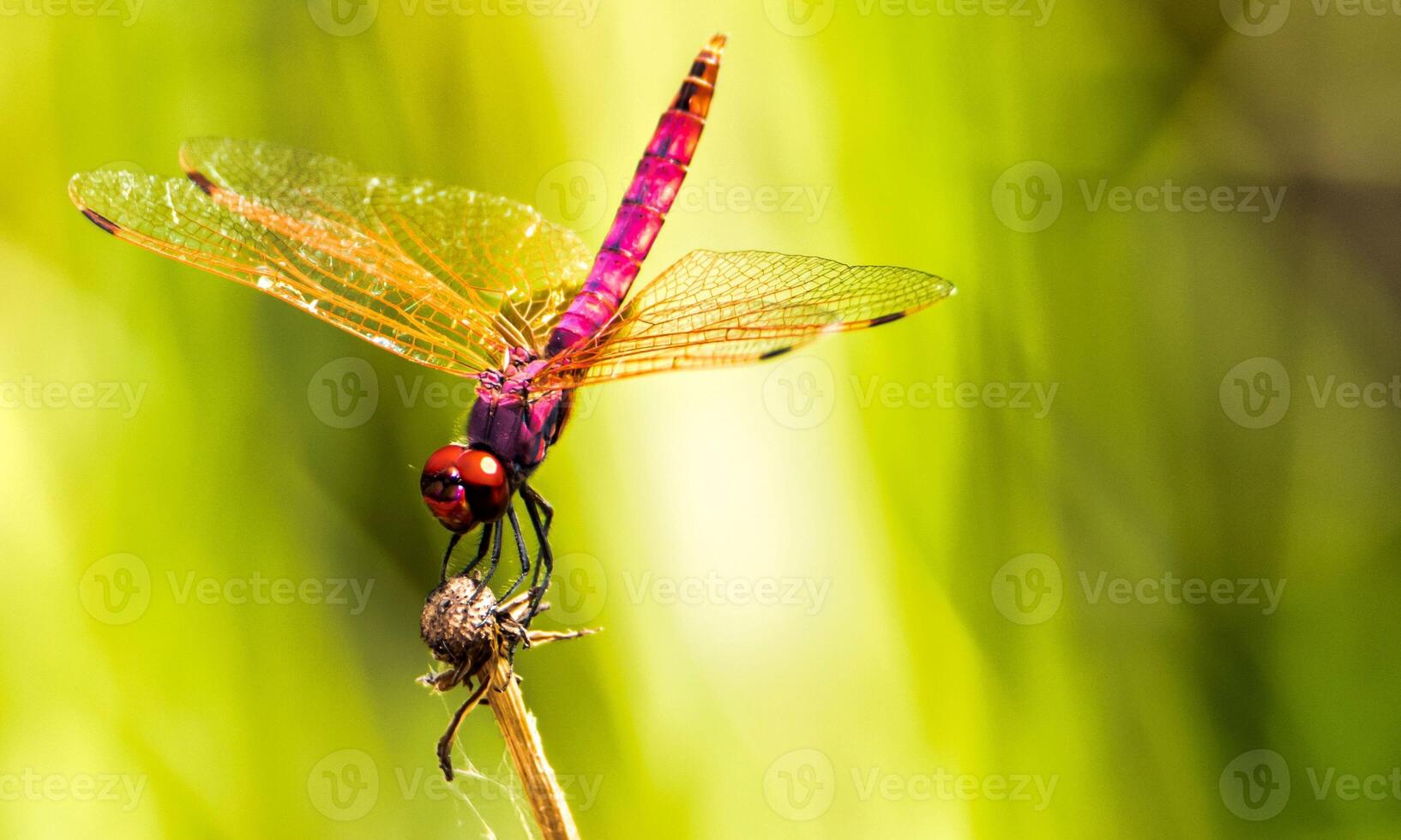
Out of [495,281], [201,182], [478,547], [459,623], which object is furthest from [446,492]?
[201,182]

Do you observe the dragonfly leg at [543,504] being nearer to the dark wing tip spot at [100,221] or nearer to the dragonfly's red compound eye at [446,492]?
the dragonfly's red compound eye at [446,492]

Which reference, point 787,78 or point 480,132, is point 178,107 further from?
point 787,78

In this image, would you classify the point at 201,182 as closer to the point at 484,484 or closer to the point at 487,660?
the point at 484,484

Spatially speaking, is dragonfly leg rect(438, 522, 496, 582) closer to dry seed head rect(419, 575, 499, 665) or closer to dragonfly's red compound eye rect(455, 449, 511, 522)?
dragonfly's red compound eye rect(455, 449, 511, 522)

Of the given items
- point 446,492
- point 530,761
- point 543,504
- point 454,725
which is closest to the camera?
point 530,761

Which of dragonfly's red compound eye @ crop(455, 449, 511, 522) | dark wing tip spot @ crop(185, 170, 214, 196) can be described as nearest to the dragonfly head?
dragonfly's red compound eye @ crop(455, 449, 511, 522)
